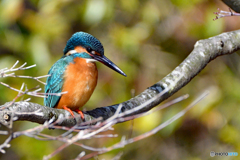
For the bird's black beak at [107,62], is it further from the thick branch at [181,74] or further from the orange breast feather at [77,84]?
the thick branch at [181,74]

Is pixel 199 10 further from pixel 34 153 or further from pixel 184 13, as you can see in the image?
pixel 34 153

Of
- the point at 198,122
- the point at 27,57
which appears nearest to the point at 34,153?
the point at 27,57

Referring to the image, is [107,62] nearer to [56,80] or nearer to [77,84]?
[77,84]

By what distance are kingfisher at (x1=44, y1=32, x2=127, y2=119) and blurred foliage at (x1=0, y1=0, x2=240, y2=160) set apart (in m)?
0.55

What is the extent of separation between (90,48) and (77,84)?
0.32 m

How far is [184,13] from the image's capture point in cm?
348

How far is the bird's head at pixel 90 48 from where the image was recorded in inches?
92.9

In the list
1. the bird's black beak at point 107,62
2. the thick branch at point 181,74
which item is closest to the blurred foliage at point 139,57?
the bird's black beak at point 107,62

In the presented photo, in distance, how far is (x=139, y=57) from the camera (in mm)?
3525

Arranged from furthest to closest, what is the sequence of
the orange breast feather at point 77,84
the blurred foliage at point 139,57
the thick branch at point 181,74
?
the blurred foliage at point 139,57 → the orange breast feather at point 77,84 → the thick branch at point 181,74

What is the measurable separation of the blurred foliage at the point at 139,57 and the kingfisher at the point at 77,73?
55 cm

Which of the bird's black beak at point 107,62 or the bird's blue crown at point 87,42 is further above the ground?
the bird's blue crown at point 87,42

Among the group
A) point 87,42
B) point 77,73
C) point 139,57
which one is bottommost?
point 139,57

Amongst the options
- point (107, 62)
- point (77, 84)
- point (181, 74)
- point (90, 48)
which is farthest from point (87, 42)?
point (181, 74)
